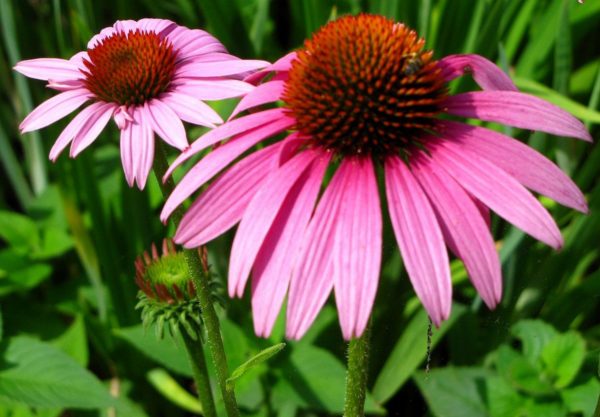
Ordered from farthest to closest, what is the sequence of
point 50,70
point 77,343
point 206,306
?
point 77,343 → point 50,70 → point 206,306

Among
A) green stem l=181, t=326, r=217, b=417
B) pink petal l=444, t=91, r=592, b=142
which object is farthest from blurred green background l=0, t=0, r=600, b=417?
pink petal l=444, t=91, r=592, b=142

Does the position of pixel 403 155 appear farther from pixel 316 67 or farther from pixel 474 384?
pixel 474 384

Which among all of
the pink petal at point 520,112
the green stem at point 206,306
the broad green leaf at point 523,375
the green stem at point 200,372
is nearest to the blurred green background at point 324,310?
the broad green leaf at point 523,375

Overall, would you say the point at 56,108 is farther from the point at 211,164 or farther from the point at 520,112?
the point at 520,112

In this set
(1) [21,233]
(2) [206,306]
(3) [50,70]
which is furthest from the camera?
(1) [21,233]

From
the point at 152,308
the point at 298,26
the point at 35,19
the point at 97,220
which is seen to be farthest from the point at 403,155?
the point at 35,19

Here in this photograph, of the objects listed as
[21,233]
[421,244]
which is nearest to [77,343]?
[21,233]
